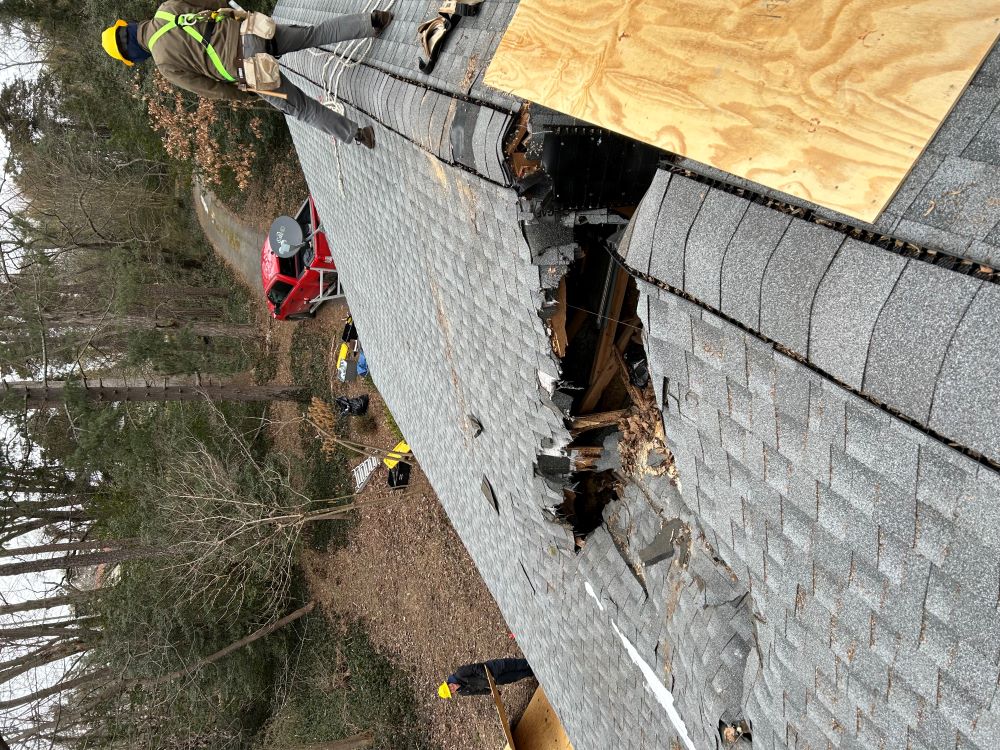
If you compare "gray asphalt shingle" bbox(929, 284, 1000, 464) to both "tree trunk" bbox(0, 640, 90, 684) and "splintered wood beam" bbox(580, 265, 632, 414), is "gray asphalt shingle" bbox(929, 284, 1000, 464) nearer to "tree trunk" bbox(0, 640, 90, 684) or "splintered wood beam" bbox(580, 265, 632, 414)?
"splintered wood beam" bbox(580, 265, 632, 414)

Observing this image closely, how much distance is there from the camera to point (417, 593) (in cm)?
1322

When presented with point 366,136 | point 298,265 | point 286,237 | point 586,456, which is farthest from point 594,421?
point 298,265

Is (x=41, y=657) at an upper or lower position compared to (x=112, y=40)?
lower

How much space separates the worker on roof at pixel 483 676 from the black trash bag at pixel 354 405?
20.6ft

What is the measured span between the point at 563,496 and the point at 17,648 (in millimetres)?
16073

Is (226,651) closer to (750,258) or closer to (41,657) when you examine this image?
(41,657)

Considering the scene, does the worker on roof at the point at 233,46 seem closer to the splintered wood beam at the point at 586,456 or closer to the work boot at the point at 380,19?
the work boot at the point at 380,19

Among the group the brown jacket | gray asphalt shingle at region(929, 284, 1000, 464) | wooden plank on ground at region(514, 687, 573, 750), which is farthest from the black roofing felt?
wooden plank on ground at region(514, 687, 573, 750)

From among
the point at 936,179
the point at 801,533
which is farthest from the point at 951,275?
the point at 801,533

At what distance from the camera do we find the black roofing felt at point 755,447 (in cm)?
157

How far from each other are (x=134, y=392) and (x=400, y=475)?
246 inches

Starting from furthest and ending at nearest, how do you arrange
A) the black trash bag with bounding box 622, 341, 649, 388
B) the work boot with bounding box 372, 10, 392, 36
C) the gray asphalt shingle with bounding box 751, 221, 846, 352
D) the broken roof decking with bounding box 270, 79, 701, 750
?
the work boot with bounding box 372, 10, 392, 36 → the broken roof decking with bounding box 270, 79, 701, 750 → the black trash bag with bounding box 622, 341, 649, 388 → the gray asphalt shingle with bounding box 751, 221, 846, 352

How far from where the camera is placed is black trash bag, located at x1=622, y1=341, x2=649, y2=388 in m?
3.92

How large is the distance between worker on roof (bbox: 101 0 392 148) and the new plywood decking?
11.9 ft
